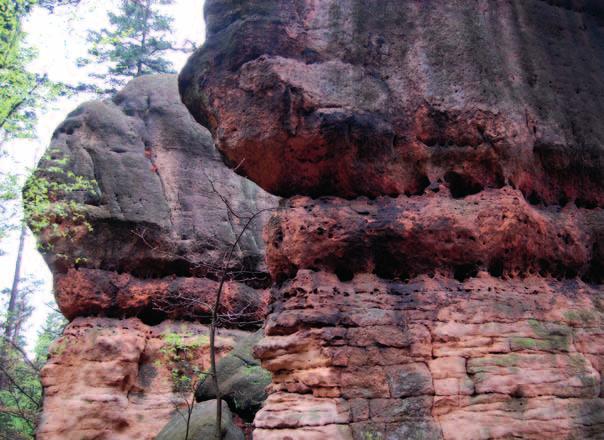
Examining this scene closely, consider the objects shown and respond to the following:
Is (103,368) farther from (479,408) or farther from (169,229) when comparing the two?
(479,408)

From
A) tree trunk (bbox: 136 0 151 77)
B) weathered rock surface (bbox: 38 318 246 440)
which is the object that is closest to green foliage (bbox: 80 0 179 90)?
tree trunk (bbox: 136 0 151 77)

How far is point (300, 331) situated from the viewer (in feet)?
19.7

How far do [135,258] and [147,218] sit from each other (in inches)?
42.0

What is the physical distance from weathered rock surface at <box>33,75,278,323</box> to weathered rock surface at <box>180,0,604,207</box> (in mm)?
5968

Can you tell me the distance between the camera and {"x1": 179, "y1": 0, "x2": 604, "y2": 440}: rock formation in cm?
568

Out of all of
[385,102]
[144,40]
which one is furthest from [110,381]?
[144,40]

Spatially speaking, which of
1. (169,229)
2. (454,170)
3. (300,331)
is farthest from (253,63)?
(169,229)

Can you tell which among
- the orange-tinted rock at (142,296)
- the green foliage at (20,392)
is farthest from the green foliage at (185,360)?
Answer: the green foliage at (20,392)

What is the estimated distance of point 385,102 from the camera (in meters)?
6.95

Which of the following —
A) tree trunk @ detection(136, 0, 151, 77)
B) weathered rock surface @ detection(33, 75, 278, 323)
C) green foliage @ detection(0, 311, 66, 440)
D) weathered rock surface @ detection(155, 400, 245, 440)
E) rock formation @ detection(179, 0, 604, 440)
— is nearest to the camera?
rock formation @ detection(179, 0, 604, 440)

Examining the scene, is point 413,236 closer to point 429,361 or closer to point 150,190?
point 429,361

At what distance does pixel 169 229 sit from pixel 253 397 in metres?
5.64

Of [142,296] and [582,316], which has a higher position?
[582,316]

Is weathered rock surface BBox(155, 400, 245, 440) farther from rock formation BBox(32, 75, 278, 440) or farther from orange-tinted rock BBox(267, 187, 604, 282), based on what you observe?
orange-tinted rock BBox(267, 187, 604, 282)
